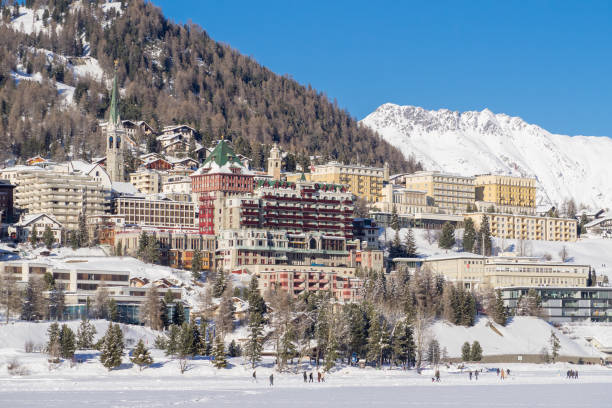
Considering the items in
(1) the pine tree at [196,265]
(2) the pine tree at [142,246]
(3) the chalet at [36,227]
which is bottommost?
(1) the pine tree at [196,265]

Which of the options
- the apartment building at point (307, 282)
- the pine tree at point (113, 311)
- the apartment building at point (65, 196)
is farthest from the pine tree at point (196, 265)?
the apartment building at point (65, 196)

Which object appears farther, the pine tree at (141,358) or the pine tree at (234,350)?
the pine tree at (234,350)

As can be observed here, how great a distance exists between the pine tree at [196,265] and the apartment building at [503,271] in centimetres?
3906

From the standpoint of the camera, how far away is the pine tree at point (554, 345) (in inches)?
5865

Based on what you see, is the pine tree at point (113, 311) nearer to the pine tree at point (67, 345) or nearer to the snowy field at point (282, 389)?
the snowy field at point (282, 389)

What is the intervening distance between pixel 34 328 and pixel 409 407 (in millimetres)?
51501

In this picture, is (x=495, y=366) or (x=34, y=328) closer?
(x=34, y=328)

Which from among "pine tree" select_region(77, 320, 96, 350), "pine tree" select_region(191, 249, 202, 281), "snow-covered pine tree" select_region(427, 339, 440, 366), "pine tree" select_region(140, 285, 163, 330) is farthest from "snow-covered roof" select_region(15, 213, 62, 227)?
"snow-covered pine tree" select_region(427, 339, 440, 366)

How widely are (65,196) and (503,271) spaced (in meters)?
72.7

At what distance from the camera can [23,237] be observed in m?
179

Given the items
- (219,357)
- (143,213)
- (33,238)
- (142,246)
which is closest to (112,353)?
(219,357)

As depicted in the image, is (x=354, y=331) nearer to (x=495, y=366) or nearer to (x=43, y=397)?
(x=495, y=366)

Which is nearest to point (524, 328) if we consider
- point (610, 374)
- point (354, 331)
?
point (610, 374)

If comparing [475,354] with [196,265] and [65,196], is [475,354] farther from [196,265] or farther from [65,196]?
[65,196]
